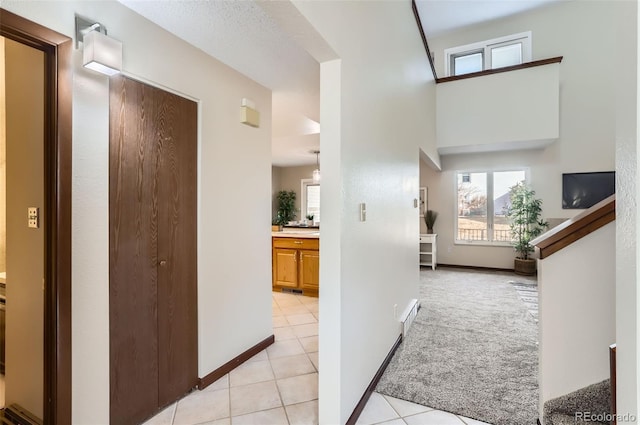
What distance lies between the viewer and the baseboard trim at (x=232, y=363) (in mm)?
2064

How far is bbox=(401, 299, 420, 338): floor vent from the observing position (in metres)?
2.78

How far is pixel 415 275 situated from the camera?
3.53m

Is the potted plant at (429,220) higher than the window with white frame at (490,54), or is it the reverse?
the window with white frame at (490,54)

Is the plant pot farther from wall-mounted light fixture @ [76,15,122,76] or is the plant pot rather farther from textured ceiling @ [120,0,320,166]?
wall-mounted light fixture @ [76,15,122,76]

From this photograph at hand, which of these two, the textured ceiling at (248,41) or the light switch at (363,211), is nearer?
the textured ceiling at (248,41)

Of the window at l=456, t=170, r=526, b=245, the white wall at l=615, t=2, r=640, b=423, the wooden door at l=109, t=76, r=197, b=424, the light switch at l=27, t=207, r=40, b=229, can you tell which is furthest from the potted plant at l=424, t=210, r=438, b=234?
the light switch at l=27, t=207, r=40, b=229

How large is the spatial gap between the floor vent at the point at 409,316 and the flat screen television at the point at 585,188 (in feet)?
12.7

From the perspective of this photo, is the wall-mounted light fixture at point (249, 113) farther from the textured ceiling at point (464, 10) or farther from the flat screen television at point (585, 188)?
the flat screen television at point (585, 188)

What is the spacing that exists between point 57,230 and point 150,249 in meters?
0.48

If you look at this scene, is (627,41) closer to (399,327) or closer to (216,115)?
(216,115)

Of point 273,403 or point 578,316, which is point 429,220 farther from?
point 273,403

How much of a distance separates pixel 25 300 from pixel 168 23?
65.8 inches

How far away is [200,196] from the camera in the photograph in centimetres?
205

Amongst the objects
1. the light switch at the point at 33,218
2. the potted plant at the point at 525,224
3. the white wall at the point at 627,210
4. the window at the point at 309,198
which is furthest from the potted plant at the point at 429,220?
the light switch at the point at 33,218
